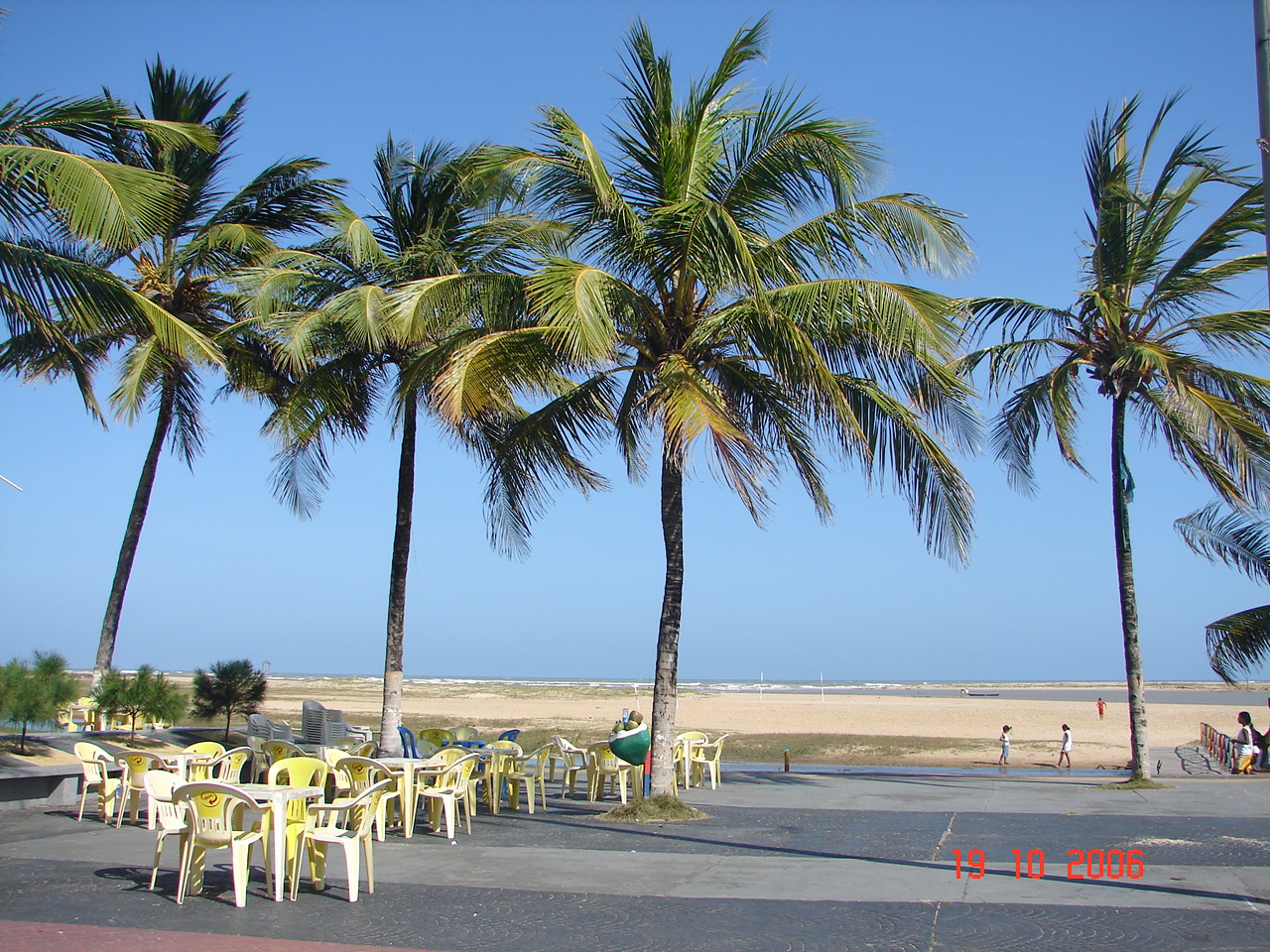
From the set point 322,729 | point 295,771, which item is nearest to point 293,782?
point 295,771

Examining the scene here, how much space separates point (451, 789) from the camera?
1058cm

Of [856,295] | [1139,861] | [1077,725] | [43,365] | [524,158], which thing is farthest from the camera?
[1077,725]

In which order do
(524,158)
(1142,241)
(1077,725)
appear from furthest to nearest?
(1077,725) < (1142,241) < (524,158)

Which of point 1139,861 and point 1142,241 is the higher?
point 1142,241

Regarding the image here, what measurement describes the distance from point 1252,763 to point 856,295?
1309 cm

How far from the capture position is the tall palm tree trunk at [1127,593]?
15961 mm

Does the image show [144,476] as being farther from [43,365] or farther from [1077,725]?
[1077,725]

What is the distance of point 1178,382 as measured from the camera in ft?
49.0

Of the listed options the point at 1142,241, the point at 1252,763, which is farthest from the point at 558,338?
the point at 1252,763

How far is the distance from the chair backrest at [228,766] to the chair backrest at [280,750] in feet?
0.96

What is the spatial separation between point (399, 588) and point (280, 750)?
3.17 metres

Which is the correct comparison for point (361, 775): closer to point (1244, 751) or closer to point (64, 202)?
point (64, 202)

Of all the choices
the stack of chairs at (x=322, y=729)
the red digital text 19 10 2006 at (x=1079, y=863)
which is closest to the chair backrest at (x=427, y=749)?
the stack of chairs at (x=322, y=729)

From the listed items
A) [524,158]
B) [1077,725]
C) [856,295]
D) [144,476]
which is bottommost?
[1077,725]
